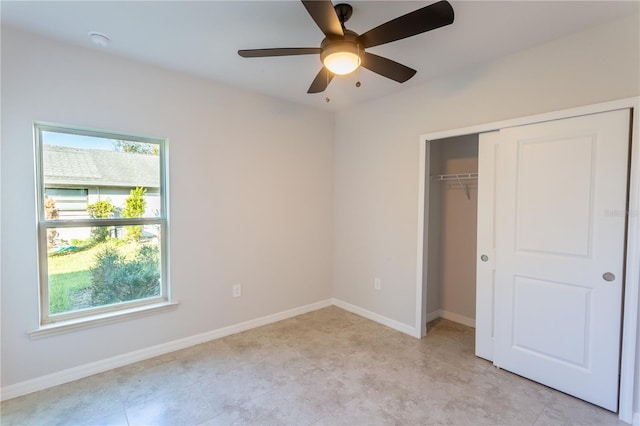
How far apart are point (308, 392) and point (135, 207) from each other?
215 cm

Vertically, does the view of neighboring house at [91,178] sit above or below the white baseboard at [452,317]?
above

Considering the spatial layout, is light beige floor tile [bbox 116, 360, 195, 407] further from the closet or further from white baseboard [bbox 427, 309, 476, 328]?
white baseboard [bbox 427, 309, 476, 328]

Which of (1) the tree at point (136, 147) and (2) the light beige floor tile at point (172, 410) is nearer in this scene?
(2) the light beige floor tile at point (172, 410)

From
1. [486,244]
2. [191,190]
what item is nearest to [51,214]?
[191,190]

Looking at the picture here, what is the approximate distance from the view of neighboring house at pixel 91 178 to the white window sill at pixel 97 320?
666 mm

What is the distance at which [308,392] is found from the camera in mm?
2258

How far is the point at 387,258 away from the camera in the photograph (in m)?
3.49

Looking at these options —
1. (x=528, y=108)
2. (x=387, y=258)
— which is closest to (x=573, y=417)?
(x=387, y=258)

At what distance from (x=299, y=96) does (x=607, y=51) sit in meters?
2.57

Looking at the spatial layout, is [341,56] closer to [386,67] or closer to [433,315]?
[386,67]

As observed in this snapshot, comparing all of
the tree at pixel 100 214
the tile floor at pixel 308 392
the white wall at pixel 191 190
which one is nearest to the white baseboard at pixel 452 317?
the tile floor at pixel 308 392

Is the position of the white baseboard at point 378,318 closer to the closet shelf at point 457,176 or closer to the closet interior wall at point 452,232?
the closet interior wall at point 452,232

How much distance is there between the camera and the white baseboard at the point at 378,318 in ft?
10.6

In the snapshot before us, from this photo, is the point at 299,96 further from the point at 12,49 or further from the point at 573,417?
the point at 573,417
